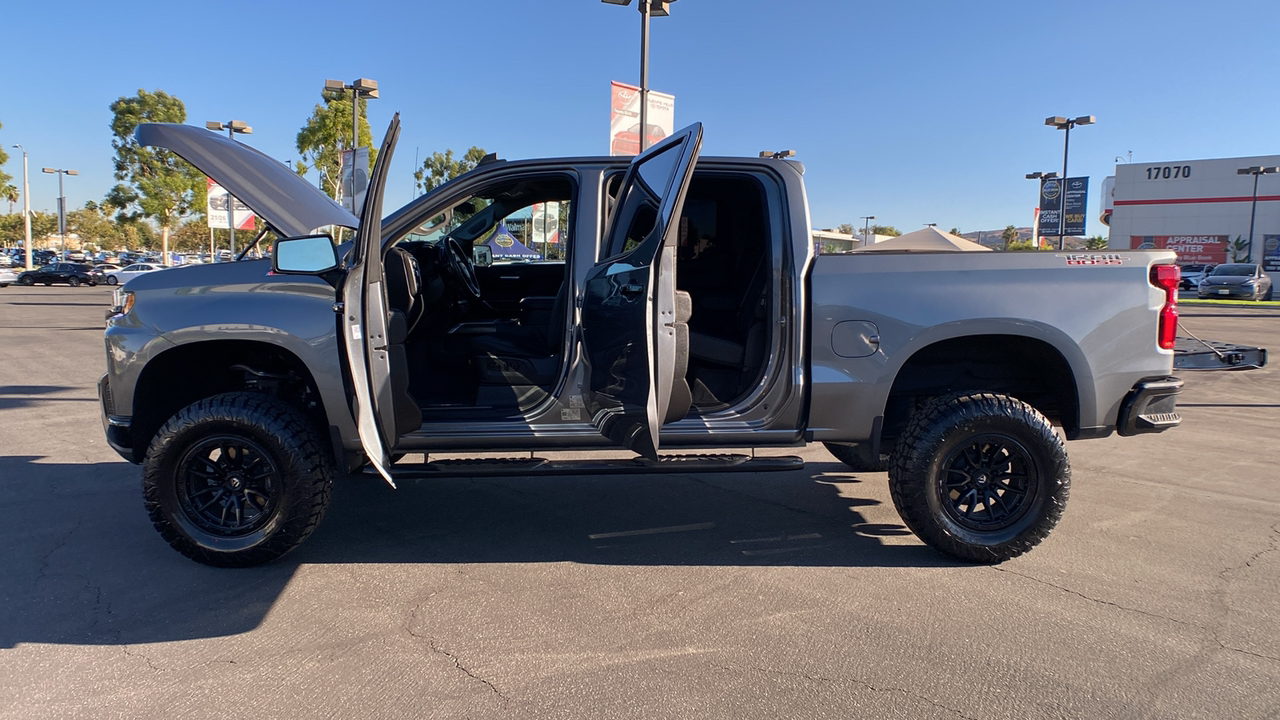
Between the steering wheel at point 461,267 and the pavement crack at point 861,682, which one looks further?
the steering wheel at point 461,267

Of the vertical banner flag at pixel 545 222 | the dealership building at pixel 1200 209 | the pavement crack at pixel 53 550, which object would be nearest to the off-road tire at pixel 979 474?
the vertical banner flag at pixel 545 222

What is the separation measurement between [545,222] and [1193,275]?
42968mm

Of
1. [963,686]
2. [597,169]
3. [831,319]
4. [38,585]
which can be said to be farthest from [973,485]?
[38,585]

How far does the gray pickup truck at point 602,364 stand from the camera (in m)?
3.71

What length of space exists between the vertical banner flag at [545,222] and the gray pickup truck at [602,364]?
94 cm

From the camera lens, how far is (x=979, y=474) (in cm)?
399

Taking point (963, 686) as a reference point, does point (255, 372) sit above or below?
above

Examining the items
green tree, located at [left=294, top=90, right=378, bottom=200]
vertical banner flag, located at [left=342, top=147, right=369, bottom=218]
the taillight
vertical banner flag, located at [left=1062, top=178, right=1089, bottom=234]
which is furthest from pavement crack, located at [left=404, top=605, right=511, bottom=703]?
vertical banner flag, located at [left=1062, top=178, right=1089, bottom=234]

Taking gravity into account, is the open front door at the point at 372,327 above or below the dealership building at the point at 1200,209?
below

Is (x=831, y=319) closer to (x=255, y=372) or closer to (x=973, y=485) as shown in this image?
(x=973, y=485)

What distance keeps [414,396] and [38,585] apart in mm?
1872

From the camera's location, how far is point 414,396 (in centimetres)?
420

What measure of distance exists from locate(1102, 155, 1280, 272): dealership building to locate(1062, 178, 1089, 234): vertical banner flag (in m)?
15.4

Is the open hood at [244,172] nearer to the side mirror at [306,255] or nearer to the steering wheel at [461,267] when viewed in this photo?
the side mirror at [306,255]
